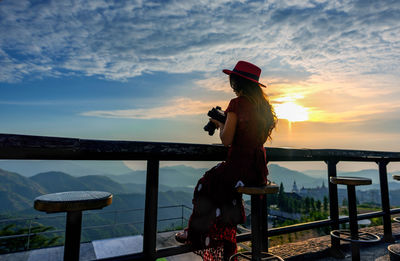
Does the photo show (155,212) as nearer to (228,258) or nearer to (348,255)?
(228,258)

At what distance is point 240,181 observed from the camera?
70.9 inches

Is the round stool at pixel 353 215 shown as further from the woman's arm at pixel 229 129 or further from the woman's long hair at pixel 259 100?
the woman's arm at pixel 229 129

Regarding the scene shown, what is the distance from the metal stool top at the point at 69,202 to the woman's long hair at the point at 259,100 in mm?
1198

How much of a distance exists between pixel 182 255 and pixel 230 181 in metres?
8.72

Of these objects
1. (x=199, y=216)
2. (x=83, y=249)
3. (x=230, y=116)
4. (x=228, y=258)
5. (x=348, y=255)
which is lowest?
(x=83, y=249)

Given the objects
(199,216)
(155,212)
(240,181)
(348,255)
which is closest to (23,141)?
(155,212)

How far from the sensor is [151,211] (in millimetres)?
1837

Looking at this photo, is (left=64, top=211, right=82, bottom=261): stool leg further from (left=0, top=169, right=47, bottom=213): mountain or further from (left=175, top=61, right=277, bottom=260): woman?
(left=0, top=169, right=47, bottom=213): mountain

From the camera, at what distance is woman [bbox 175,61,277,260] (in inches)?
71.2

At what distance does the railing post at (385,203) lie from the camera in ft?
11.9

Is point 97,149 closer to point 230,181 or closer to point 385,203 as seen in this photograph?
point 230,181

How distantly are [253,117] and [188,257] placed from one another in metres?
8.77

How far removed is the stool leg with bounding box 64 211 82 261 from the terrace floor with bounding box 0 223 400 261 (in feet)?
7.26

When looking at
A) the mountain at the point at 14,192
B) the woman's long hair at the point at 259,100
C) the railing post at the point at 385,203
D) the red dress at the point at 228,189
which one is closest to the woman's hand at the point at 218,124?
the red dress at the point at 228,189
